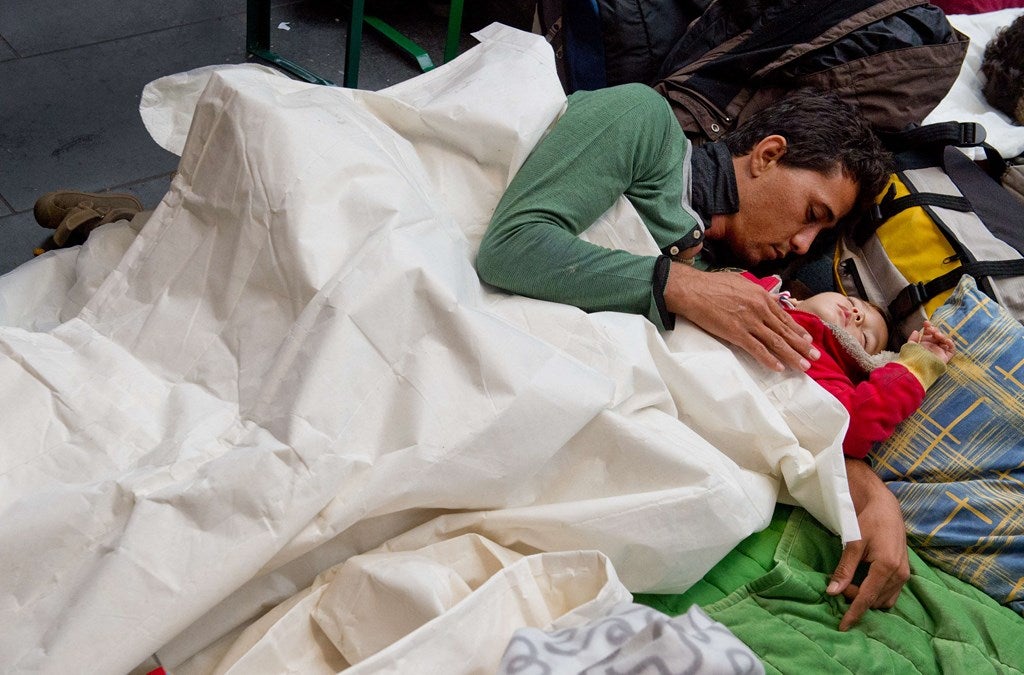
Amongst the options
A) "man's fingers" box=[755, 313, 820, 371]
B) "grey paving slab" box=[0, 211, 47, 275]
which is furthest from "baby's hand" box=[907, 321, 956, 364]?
"grey paving slab" box=[0, 211, 47, 275]

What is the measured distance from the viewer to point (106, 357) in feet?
4.00

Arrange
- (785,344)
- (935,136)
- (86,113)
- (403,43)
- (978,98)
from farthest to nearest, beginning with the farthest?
(403,43) < (86,113) < (978,98) < (935,136) < (785,344)

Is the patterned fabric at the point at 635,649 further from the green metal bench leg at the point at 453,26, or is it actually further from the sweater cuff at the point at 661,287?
the green metal bench leg at the point at 453,26

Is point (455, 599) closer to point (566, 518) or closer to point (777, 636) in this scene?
point (566, 518)

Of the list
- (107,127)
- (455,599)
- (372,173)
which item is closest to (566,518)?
(455,599)

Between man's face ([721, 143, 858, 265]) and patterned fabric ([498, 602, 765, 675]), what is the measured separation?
0.97 meters

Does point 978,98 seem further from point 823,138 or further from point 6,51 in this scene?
point 6,51

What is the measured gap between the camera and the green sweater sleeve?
1.41m

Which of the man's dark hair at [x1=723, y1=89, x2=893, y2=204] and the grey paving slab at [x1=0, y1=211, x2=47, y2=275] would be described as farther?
the grey paving slab at [x1=0, y1=211, x2=47, y2=275]

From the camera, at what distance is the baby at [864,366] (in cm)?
144

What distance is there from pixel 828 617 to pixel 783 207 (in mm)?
773

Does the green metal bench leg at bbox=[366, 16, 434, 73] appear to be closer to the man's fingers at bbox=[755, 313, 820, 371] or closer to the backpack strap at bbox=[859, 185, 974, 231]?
the backpack strap at bbox=[859, 185, 974, 231]

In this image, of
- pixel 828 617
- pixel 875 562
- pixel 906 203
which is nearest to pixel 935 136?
pixel 906 203

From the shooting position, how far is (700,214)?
1722mm
